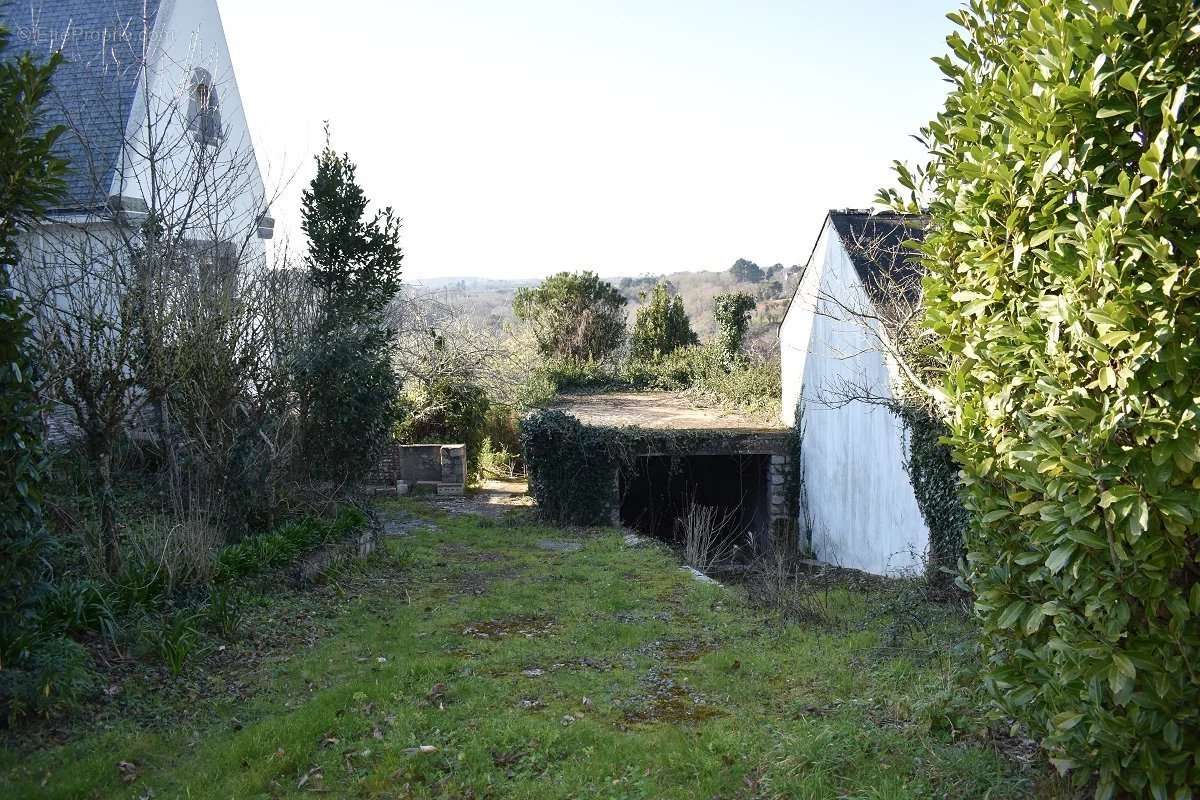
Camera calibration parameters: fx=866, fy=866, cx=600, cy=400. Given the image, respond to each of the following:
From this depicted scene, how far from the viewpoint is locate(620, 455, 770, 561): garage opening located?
16.0m

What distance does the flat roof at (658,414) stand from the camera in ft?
49.5

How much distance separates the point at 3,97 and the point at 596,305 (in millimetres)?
22525

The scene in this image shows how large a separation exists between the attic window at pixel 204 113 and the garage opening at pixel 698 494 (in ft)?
27.8

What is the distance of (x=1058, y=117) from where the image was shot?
3.07 metres

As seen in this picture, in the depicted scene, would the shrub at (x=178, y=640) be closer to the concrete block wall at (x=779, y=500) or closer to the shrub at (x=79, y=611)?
the shrub at (x=79, y=611)

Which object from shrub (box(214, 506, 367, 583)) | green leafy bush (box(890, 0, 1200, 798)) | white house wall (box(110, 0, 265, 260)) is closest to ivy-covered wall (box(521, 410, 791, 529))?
shrub (box(214, 506, 367, 583))

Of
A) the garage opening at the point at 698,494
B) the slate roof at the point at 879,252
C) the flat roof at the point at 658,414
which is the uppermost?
the slate roof at the point at 879,252

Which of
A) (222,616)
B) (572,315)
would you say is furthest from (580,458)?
(572,315)

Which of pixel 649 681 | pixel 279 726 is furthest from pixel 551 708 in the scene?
pixel 279 726

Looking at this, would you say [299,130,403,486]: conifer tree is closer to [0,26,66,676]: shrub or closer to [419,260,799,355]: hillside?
[0,26,66,676]: shrub

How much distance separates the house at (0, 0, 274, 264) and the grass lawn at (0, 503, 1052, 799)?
4.80 meters

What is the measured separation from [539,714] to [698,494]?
1245 cm

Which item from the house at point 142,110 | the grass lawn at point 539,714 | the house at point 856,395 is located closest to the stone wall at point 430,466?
the house at point 142,110

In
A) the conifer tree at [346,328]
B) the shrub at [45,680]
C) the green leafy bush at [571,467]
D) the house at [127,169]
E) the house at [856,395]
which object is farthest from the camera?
the green leafy bush at [571,467]
